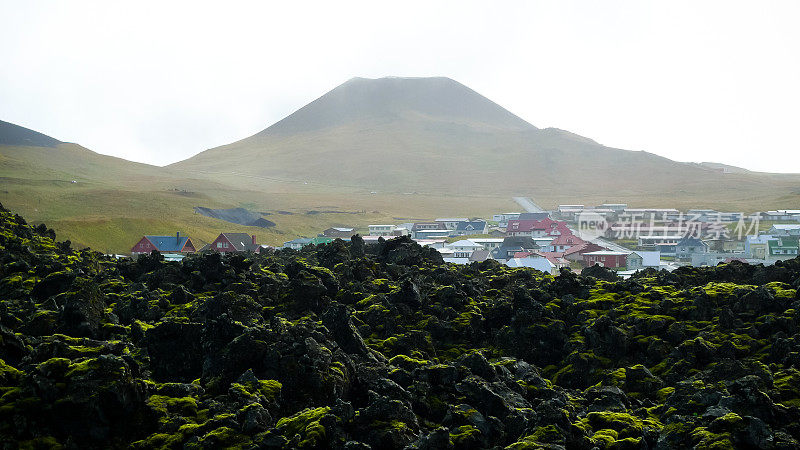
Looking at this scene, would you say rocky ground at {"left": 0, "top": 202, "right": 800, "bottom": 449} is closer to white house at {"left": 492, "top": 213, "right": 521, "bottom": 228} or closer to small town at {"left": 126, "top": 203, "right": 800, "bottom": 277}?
small town at {"left": 126, "top": 203, "right": 800, "bottom": 277}

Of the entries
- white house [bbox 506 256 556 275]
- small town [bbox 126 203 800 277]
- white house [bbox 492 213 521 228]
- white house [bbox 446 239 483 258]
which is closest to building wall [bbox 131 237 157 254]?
small town [bbox 126 203 800 277]

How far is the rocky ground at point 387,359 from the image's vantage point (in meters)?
17.4

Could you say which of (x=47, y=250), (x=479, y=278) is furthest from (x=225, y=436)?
(x=47, y=250)

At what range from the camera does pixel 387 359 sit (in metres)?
26.5

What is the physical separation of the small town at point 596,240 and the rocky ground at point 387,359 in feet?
180

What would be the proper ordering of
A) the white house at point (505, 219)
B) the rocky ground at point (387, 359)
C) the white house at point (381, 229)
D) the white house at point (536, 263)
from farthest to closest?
the white house at point (505, 219)
the white house at point (381, 229)
the white house at point (536, 263)
the rocky ground at point (387, 359)

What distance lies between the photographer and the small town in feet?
362

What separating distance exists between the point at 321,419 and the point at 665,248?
131m

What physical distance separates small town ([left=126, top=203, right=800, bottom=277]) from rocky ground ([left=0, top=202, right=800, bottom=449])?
54.7 meters
